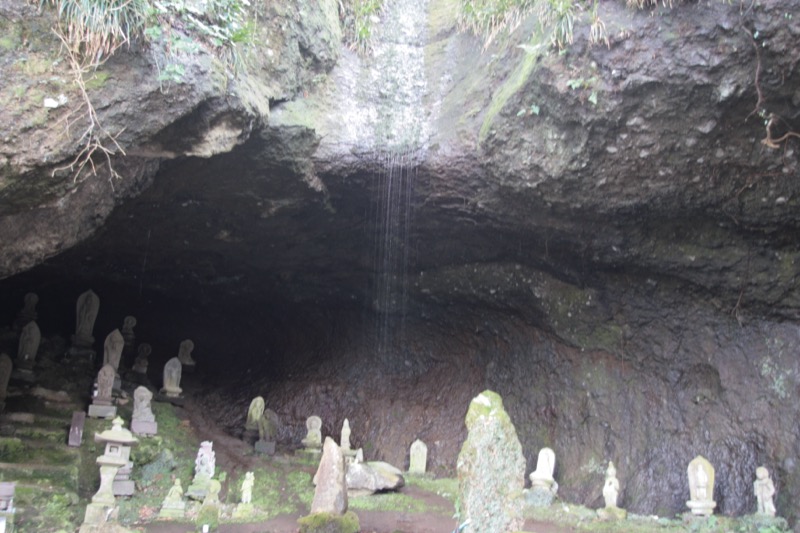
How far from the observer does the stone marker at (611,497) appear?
8.31 metres

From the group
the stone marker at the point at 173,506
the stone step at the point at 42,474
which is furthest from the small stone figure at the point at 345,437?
the stone step at the point at 42,474

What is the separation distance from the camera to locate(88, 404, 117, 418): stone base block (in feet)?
31.6

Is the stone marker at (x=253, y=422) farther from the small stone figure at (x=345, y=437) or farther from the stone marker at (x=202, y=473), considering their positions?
the stone marker at (x=202, y=473)

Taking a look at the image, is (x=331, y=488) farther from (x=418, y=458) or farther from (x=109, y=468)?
(x=418, y=458)

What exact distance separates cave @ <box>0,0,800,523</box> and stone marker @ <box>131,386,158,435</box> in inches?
97.9

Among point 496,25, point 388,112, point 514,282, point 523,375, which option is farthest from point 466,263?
point 496,25

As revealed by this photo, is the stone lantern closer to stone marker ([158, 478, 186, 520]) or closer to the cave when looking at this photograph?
stone marker ([158, 478, 186, 520])

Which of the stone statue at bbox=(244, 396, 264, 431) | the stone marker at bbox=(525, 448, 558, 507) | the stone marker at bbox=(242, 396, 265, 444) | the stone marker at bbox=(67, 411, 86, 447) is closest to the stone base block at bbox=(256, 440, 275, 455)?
the stone marker at bbox=(242, 396, 265, 444)

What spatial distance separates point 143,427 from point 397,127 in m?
5.78

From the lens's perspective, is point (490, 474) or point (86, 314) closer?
point (490, 474)

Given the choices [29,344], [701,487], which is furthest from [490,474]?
[29,344]

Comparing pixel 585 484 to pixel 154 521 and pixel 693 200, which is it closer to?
pixel 693 200

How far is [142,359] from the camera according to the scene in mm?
13109

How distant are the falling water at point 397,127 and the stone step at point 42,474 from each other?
525 cm
